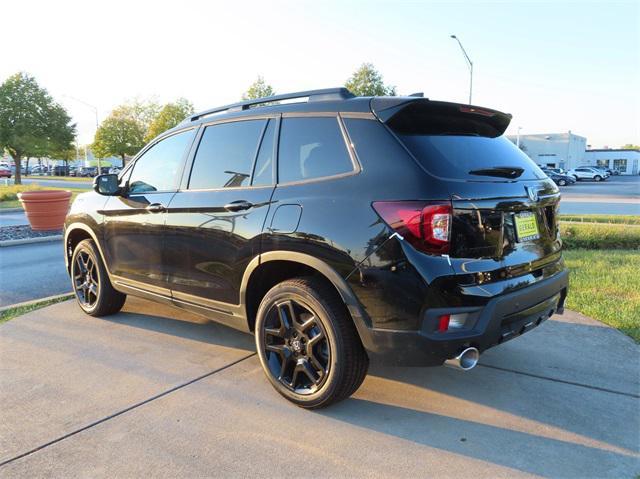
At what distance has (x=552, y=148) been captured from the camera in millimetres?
76125

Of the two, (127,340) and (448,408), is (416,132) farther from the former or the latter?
(127,340)

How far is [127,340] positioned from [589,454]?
3636 millimetres

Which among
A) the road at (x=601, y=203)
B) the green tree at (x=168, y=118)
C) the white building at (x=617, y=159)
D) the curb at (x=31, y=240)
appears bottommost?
the curb at (x=31, y=240)

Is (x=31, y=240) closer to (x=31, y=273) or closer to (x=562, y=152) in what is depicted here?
(x=31, y=273)

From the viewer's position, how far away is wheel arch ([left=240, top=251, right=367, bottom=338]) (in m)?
2.78

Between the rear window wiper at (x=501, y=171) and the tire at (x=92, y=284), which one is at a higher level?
the rear window wiper at (x=501, y=171)

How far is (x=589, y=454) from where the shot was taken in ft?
8.58

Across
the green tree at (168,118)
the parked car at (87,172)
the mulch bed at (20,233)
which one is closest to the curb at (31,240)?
the mulch bed at (20,233)

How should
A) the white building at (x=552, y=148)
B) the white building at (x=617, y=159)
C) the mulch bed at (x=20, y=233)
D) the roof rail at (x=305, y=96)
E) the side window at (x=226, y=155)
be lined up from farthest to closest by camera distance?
the white building at (x=617, y=159) < the white building at (x=552, y=148) < the mulch bed at (x=20, y=233) < the side window at (x=226, y=155) < the roof rail at (x=305, y=96)

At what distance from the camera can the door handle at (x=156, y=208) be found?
159 inches

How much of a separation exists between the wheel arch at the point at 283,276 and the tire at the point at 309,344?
11 cm

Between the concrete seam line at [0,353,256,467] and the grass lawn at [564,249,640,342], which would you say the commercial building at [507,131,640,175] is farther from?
the concrete seam line at [0,353,256,467]

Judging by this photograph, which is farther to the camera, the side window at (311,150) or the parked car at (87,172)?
the parked car at (87,172)

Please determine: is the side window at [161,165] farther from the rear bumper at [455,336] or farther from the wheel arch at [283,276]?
the rear bumper at [455,336]
